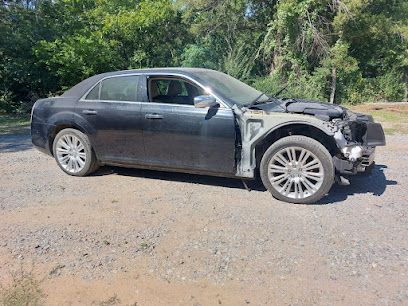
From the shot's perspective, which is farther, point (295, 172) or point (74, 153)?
point (74, 153)

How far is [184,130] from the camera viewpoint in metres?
4.99

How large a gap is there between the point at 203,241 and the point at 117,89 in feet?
9.17

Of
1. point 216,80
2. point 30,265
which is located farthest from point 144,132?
point 30,265

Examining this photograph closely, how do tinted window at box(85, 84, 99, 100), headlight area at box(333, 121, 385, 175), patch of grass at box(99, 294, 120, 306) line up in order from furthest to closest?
tinted window at box(85, 84, 99, 100) → headlight area at box(333, 121, 385, 175) → patch of grass at box(99, 294, 120, 306)

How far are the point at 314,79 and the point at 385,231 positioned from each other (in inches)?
428

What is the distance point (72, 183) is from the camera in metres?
5.59

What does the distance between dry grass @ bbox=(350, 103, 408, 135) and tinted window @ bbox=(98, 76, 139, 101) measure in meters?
6.04

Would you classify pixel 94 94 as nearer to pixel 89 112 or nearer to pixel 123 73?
pixel 89 112

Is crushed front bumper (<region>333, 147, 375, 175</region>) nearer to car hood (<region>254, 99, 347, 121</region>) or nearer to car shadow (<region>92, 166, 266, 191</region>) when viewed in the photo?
car hood (<region>254, 99, 347, 121</region>)

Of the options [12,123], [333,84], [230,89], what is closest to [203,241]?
[230,89]

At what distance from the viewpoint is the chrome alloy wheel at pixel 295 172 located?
454cm

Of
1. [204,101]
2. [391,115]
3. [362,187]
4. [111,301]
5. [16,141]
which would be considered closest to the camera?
[111,301]

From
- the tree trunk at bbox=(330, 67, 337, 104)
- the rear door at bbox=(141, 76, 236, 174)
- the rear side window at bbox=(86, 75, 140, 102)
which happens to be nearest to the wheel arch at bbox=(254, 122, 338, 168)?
the rear door at bbox=(141, 76, 236, 174)

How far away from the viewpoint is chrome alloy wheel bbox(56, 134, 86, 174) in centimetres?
581
